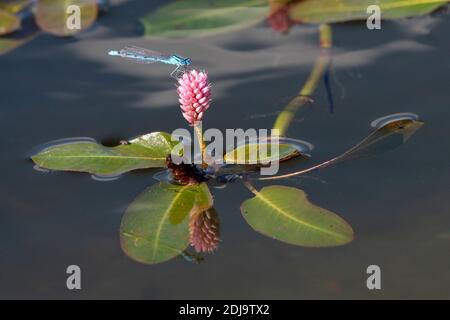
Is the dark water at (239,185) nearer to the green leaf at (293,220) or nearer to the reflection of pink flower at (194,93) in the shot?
the green leaf at (293,220)

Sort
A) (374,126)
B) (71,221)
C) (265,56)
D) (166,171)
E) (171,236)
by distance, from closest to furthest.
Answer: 1. (171,236)
2. (71,221)
3. (166,171)
4. (374,126)
5. (265,56)

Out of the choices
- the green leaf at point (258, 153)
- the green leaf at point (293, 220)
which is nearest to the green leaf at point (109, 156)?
the green leaf at point (258, 153)

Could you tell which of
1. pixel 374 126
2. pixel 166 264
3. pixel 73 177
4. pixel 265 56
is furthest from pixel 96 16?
pixel 166 264

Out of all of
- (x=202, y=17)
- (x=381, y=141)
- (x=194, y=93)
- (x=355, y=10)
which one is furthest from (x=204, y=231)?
(x=355, y=10)

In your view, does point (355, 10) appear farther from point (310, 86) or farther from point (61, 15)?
point (61, 15)
